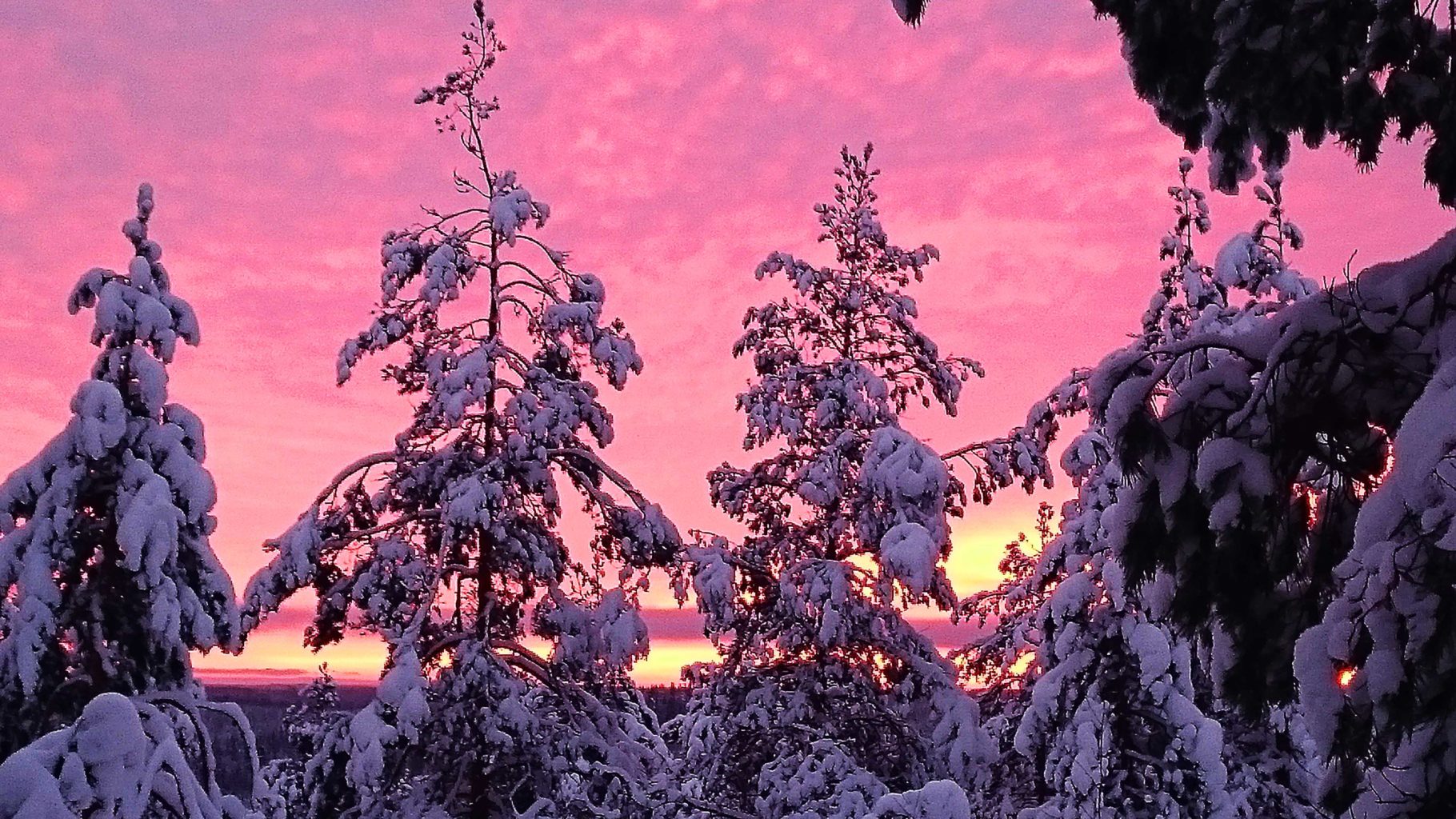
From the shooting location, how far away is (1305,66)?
5113 millimetres

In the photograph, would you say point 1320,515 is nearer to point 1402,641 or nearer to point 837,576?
point 1402,641

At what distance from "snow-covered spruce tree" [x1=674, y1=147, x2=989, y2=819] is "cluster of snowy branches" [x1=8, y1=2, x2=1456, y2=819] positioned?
0.20 ft

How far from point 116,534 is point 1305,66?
9.91 m

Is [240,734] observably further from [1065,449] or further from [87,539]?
[1065,449]

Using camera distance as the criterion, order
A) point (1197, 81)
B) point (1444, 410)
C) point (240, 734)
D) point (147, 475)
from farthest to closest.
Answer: point (147, 475)
point (240, 734)
point (1197, 81)
point (1444, 410)

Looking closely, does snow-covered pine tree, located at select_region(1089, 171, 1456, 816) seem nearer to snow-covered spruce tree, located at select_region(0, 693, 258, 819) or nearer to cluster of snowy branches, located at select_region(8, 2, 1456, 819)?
cluster of snowy branches, located at select_region(8, 2, 1456, 819)

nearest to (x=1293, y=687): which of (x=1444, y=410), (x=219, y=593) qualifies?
(x=1444, y=410)

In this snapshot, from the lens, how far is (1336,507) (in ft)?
17.5

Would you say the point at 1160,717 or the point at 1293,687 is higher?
the point at 1160,717

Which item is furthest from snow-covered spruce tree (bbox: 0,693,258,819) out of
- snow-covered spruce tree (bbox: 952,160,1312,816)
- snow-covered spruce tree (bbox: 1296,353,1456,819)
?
snow-covered spruce tree (bbox: 952,160,1312,816)

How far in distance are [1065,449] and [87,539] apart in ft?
35.7

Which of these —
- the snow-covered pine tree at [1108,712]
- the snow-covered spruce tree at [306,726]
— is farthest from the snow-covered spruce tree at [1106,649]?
the snow-covered spruce tree at [306,726]

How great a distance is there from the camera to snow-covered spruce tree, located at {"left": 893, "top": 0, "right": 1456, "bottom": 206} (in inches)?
201

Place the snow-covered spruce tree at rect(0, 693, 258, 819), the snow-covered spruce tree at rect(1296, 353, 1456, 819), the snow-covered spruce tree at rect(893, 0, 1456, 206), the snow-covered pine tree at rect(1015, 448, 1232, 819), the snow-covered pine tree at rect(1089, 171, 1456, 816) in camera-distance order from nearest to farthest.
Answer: the snow-covered spruce tree at rect(1296, 353, 1456, 819) → the snow-covered pine tree at rect(1089, 171, 1456, 816) → the snow-covered spruce tree at rect(893, 0, 1456, 206) → the snow-covered spruce tree at rect(0, 693, 258, 819) → the snow-covered pine tree at rect(1015, 448, 1232, 819)
